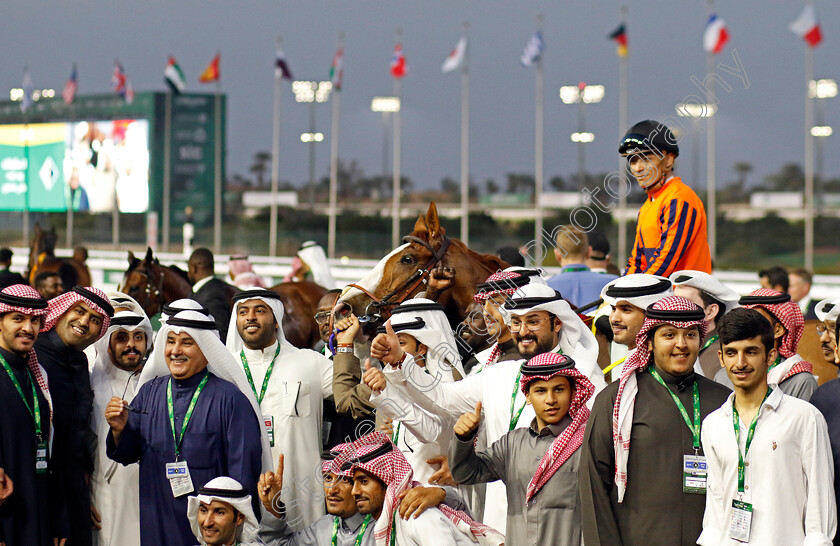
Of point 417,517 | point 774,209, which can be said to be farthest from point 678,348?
point 774,209

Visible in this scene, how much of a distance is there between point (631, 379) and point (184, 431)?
245 cm

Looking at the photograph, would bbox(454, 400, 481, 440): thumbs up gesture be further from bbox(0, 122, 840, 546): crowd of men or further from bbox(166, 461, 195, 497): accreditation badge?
bbox(166, 461, 195, 497): accreditation badge

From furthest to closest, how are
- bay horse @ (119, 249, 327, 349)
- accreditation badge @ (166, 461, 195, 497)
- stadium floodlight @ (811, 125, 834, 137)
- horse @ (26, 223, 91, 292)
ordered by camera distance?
stadium floodlight @ (811, 125, 834, 137) < horse @ (26, 223, 91, 292) < bay horse @ (119, 249, 327, 349) < accreditation badge @ (166, 461, 195, 497)

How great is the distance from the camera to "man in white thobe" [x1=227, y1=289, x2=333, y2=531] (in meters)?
6.65

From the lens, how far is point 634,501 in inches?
165

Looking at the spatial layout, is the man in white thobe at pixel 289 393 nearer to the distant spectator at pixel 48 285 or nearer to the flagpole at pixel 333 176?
the distant spectator at pixel 48 285

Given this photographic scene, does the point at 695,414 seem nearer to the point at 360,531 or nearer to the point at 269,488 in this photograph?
the point at 360,531

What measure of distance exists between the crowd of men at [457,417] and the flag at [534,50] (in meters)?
19.4

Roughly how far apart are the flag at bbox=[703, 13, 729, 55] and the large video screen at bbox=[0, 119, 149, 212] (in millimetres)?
23016

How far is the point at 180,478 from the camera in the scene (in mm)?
5586

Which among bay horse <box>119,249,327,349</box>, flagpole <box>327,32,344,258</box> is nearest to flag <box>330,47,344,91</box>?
flagpole <box>327,32,344,258</box>

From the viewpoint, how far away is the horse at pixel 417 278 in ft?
21.5

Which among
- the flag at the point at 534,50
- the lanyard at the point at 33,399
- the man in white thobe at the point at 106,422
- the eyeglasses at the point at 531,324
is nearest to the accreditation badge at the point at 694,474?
the eyeglasses at the point at 531,324

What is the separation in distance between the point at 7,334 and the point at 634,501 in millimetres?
3441
